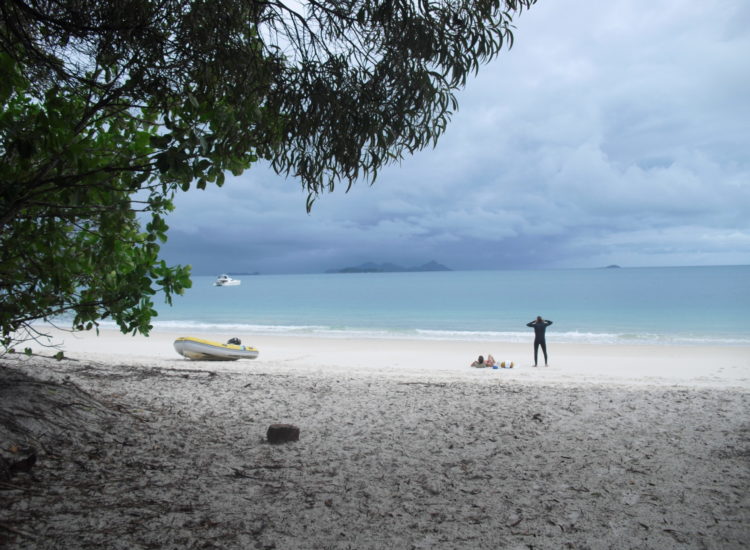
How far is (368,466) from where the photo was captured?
456 centimetres

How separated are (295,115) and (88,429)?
3250 millimetres

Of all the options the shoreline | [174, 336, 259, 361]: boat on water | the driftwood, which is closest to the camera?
the driftwood

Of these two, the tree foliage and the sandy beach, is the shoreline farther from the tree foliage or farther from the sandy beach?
the tree foliage

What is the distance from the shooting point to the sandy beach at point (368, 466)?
3.27 meters

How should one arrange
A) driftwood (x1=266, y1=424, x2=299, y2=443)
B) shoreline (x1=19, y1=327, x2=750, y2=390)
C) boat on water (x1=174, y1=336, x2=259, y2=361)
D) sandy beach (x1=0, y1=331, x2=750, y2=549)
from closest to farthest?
1. sandy beach (x1=0, y1=331, x2=750, y2=549)
2. driftwood (x1=266, y1=424, x2=299, y2=443)
3. shoreline (x1=19, y1=327, x2=750, y2=390)
4. boat on water (x1=174, y1=336, x2=259, y2=361)

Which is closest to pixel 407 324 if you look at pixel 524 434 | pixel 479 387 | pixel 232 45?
pixel 479 387

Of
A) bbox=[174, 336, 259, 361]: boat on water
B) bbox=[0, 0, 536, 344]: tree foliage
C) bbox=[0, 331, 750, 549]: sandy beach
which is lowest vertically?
bbox=[0, 331, 750, 549]: sandy beach

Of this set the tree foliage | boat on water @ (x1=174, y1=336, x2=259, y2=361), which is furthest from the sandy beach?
boat on water @ (x1=174, y1=336, x2=259, y2=361)

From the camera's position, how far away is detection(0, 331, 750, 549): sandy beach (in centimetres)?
327

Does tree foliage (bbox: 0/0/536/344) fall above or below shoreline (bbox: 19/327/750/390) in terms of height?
above

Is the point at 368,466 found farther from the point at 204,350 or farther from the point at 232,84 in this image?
the point at 204,350

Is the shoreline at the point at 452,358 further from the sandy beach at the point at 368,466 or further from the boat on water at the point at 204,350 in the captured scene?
the sandy beach at the point at 368,466

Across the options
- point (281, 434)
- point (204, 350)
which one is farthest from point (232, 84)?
point (204, 350)

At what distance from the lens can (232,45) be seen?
12.7ft
